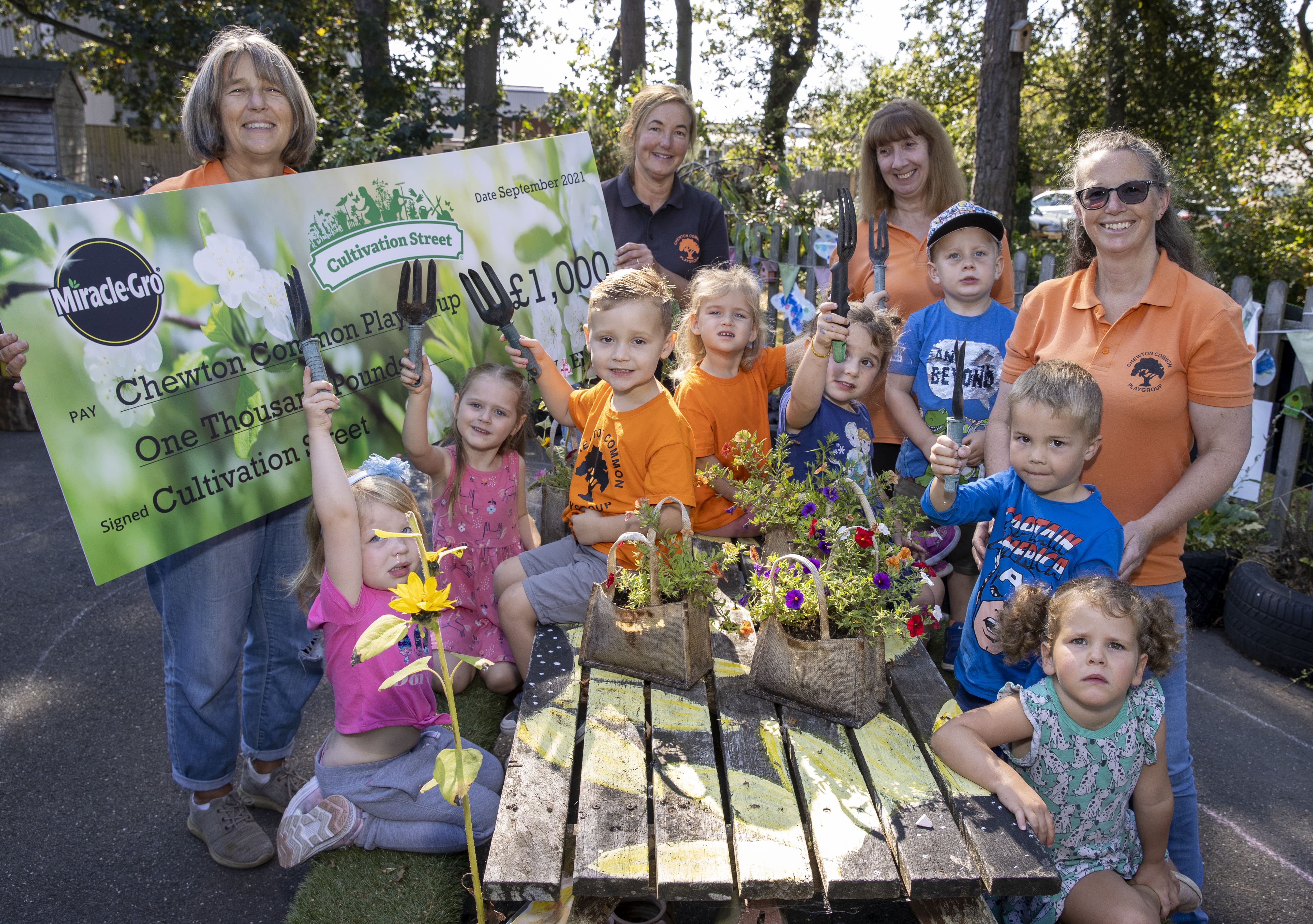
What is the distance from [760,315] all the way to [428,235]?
131 centimetres

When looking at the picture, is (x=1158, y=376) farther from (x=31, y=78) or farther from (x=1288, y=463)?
(x=31, y=78)

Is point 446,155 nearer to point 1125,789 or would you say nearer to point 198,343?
point 198,343

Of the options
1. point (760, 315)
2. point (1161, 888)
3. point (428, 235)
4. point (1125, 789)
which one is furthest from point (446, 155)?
point (1161, 888)

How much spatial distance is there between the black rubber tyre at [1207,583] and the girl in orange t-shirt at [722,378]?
271 cm

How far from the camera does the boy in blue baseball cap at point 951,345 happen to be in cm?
336

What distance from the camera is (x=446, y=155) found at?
3.46 m

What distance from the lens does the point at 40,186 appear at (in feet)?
44.0

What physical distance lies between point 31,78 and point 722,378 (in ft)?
66.2

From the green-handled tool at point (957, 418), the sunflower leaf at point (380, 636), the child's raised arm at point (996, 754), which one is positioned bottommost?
the child's raised arm at point (996, 754)

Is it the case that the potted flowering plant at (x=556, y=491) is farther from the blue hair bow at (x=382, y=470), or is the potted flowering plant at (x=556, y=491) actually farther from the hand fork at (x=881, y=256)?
the hand fork at (x=881, y=256)

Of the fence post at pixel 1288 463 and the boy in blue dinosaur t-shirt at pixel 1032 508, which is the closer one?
the boy in blue dinosaur t-shirt at pixel 1032 508

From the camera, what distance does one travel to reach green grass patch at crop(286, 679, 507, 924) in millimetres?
2529

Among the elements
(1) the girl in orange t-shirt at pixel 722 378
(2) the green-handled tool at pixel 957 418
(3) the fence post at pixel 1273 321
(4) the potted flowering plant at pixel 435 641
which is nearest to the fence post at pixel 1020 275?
(3) the fence post at pixel 1273 321

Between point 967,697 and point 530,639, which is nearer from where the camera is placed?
point 967,697
